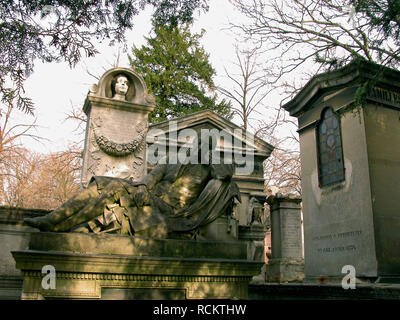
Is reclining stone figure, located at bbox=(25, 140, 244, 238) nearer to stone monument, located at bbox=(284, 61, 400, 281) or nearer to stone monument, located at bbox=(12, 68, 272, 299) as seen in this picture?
stone monument, located at bbox=(12, 68, 272, 299)

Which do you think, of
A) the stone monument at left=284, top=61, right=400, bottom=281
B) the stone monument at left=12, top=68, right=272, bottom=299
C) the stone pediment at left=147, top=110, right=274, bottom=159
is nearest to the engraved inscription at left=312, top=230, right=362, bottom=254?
the stone monument at left=284, top=61, right=400, bottom=281

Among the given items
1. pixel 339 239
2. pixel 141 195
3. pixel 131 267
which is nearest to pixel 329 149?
pixel 339 239

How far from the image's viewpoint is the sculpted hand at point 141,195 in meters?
5.24

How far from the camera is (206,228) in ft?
17.9

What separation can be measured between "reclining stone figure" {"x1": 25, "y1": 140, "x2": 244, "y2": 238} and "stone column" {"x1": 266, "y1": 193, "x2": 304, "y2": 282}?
5758 mm

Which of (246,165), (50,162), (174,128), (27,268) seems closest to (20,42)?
(27,268)

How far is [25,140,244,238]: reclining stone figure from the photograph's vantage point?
4.84 meters

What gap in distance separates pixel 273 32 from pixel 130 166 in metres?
4.92

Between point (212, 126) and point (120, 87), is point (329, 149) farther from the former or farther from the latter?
point (212, 126)

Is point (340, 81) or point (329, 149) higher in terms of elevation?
point (340, 81)

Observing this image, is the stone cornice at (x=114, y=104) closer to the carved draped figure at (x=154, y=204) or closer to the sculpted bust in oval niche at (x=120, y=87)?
the sculpted bust in oval niche at (x=120, y=87)

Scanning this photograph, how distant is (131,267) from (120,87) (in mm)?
5910

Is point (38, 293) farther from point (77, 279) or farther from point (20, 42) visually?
point (20, 42)

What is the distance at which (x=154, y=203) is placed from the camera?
5414 millimetres
